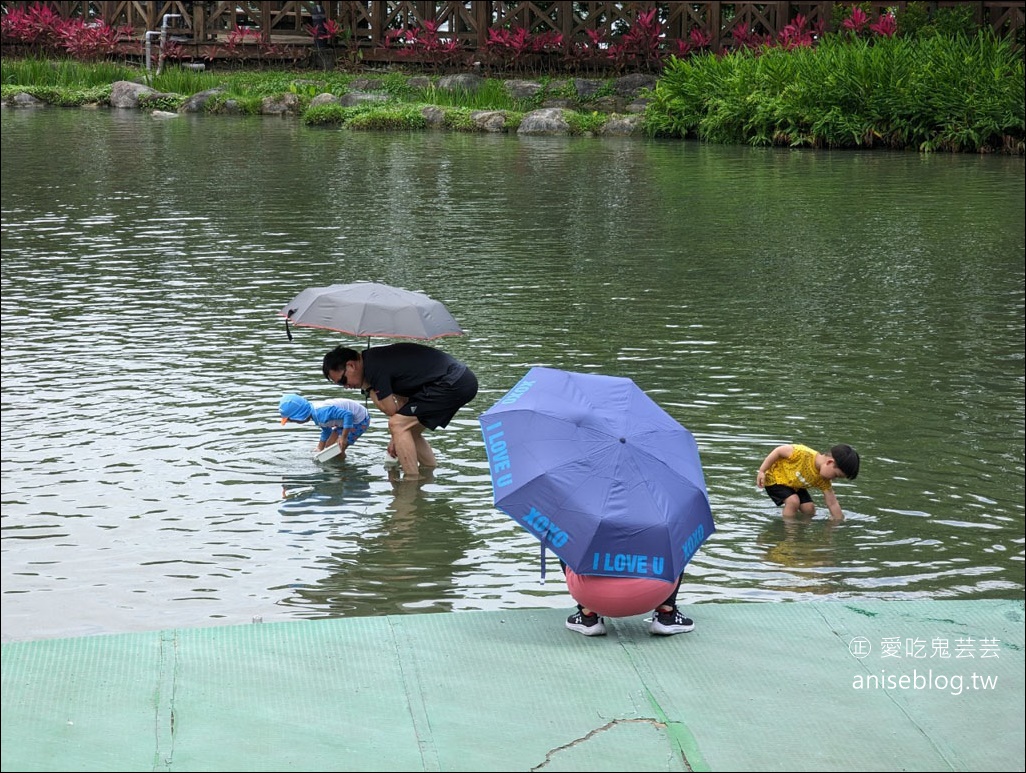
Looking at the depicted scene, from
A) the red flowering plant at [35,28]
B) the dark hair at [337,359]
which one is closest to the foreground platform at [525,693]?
the dark hair at [337,359]

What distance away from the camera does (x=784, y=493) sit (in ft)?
27.2

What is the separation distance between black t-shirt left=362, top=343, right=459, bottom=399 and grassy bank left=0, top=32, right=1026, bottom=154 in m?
20.5

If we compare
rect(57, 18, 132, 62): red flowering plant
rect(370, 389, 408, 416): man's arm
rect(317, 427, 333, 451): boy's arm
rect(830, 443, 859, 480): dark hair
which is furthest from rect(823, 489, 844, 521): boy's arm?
rect(57, 18, 132, 62): red flowering plant

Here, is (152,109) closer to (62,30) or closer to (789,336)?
(62,30)

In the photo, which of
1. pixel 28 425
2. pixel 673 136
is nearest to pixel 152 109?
pixel 673 136

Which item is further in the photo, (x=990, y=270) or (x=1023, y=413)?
(x=990, y=270)

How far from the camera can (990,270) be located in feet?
52.0

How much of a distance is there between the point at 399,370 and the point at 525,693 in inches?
141

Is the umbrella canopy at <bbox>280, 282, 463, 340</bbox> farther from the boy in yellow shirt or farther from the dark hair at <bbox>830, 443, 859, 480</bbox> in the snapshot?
the dark hair at <bbox>830, 443, 859, 480</bbox>

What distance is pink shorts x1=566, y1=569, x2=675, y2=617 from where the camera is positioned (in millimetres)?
6012

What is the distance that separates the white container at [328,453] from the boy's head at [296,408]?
1.02 ft

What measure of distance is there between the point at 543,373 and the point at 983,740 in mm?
2436

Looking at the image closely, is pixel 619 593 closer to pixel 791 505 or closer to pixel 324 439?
pixel 791 505

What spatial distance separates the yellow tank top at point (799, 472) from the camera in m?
8.16
